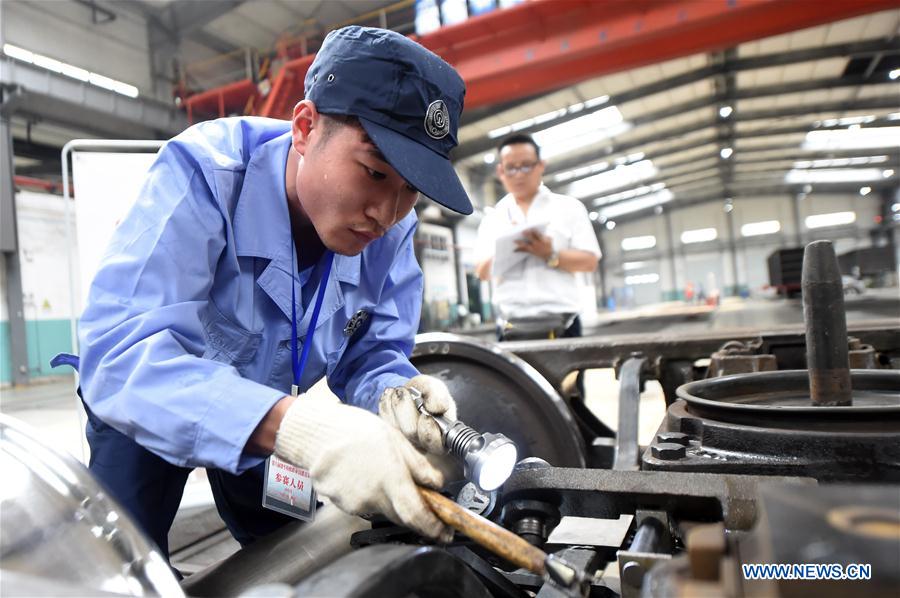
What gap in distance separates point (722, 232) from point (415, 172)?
24.3 metres

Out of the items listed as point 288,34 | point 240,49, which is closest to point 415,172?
point 288,34

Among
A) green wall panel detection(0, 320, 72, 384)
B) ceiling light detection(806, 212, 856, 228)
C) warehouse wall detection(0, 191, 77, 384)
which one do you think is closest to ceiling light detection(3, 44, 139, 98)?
warehouse wall detection(0, 191, 77, 384)

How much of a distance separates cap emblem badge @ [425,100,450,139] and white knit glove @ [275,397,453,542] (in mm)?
487

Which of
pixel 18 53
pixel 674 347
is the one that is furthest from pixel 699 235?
pixel 674 347

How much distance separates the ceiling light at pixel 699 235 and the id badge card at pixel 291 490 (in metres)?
24.0

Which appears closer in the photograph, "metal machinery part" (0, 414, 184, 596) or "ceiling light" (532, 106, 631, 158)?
"metal machinery part" (0, 414, 184, 596)

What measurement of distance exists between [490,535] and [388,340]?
0.72 m

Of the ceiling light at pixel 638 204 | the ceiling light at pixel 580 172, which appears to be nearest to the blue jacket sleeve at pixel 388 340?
the ceiling light at pixel 580 172

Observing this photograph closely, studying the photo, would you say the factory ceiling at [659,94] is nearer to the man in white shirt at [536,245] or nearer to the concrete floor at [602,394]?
the concrete floor at [602,394]

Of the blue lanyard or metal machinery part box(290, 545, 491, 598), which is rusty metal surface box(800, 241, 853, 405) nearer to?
metal machinery part box(290, 545, 491, 598)

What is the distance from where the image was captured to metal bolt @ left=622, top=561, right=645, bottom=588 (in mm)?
647

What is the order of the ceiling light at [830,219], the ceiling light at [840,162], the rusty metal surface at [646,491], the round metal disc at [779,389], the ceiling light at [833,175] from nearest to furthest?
the rusty metal surface at [646,491], the round metal disc at [779,389], the ceiling light at [840,162], the ceiling light at [833,175], the ceiling light at [830,219]

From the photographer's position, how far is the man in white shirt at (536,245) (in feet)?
8.01

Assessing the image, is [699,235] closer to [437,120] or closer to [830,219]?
[830,219]
